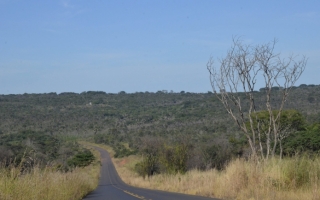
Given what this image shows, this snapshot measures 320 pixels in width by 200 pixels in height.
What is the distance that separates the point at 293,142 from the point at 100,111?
354ft

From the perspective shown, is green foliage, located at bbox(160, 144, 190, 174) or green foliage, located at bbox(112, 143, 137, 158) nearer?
green foliage, located at bbox(160, 144, 190, 174)

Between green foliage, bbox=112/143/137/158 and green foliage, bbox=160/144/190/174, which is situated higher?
green foliage, bbox=160/144/190/174

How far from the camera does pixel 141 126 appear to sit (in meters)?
112

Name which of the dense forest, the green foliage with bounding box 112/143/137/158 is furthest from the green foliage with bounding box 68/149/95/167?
the green foliage with bounding box 112/143/137/158

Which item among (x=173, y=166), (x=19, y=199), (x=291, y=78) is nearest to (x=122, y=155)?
(x=173, y=166)

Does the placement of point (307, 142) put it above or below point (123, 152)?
above

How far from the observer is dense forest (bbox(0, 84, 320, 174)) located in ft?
145

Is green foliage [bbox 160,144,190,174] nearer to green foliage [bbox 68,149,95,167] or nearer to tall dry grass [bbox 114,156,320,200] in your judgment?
tall dry grass [bbox 114,156,320,200]

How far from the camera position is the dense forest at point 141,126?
44.1 m

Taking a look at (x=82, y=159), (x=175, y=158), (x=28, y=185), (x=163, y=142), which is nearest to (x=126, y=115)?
(x=82, y=159)

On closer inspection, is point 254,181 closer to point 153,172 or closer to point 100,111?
point 153,172

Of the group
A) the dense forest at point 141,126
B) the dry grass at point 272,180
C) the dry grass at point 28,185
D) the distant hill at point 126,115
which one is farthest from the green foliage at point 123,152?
the dry grass at point 28,185

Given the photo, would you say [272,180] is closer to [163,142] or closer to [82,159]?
[163,142]

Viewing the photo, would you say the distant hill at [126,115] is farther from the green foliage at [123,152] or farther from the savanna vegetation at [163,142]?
the green foliage at [123,152]
